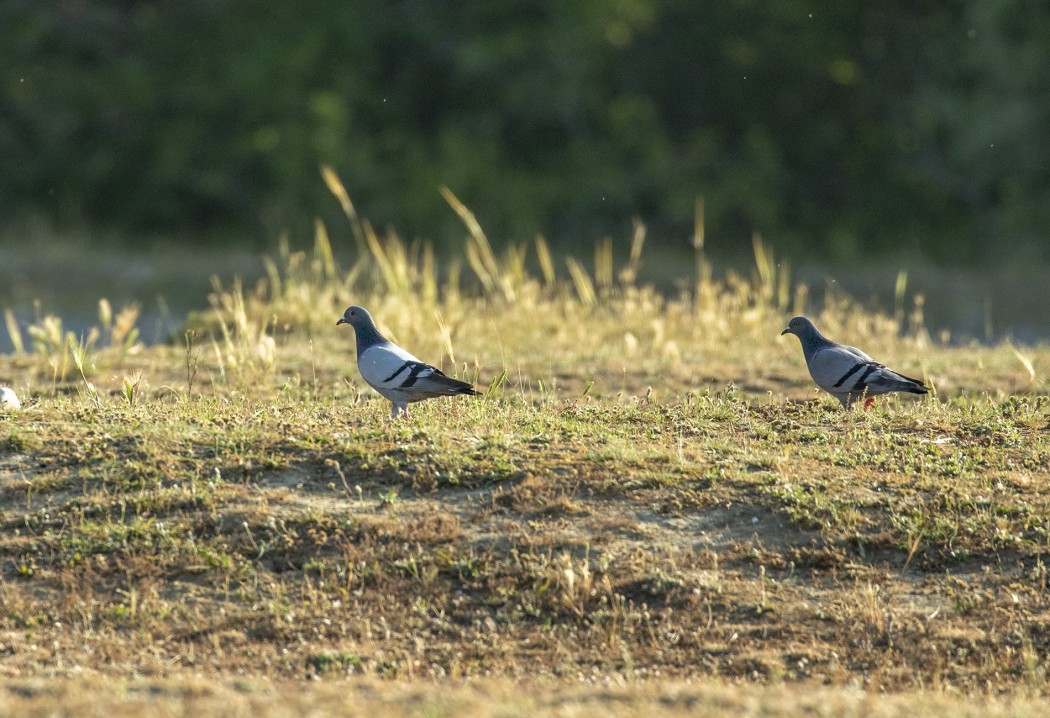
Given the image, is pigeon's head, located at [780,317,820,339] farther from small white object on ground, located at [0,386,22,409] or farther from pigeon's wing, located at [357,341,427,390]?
small white object on ground, located at [0,386,22,409]

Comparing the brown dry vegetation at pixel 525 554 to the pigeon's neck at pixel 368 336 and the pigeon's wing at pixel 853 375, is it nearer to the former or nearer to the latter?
the pigeon's wing at pixel 853 375

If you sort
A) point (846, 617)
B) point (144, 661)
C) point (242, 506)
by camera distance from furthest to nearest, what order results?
1. point (242, 506)
2. point (846, 617)
3. point (144, 661)

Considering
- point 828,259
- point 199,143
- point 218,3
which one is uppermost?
point 218,3

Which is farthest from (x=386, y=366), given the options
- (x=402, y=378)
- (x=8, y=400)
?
(x=8, y=400)

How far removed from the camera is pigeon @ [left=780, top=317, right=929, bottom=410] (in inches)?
318

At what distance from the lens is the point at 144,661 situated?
5789 mm

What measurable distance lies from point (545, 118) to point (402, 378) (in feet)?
60.9

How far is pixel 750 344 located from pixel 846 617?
6786mm

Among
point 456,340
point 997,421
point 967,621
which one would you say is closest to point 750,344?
point 456,340

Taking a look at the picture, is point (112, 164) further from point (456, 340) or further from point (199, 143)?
point (456, 340)

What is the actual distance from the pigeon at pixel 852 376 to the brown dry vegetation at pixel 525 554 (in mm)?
173

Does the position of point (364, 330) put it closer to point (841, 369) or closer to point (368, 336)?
point (368, 336)

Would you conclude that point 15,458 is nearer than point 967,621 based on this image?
No

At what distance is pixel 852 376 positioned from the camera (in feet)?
26.9
